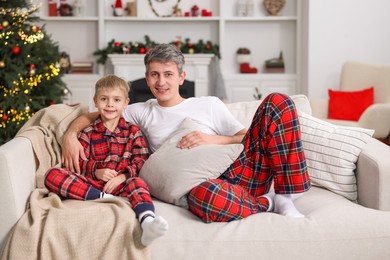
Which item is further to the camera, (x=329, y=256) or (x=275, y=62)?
(x=275, y=62)

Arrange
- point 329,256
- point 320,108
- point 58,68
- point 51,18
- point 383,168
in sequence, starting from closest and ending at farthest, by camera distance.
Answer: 1. point 329,256
2. point 383,168
3. point 58,68
4. point 320,108
5. point 51,18

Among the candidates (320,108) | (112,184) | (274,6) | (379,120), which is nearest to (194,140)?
(112,184)

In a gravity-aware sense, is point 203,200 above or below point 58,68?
below

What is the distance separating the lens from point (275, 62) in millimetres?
7477

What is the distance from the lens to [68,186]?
2.43 meters

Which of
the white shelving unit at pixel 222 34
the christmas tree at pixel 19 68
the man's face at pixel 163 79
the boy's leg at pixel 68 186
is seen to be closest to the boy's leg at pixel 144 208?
the boy's leg at pixel 68 186

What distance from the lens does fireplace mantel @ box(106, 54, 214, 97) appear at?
722 centimetres

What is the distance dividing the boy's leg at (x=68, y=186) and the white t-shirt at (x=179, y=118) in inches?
18.1

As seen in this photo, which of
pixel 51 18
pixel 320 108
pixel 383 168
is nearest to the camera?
pixel 383 168

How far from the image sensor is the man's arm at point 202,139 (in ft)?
8.34

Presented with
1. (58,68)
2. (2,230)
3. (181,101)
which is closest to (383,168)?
(181,101)

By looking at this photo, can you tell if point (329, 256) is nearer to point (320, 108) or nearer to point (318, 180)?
point (318, 180)

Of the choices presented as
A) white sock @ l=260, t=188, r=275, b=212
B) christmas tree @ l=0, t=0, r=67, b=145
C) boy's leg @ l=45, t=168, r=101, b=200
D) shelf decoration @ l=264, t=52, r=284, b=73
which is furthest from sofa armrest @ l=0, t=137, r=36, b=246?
shelf decoration @ l=264, t=52, r=284, b=73

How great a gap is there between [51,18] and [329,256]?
586 centimetres
